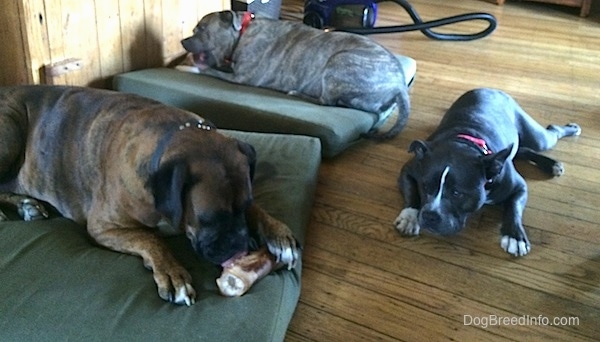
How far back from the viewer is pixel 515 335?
7.11 feet

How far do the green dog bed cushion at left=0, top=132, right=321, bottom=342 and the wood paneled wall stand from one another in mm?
1119

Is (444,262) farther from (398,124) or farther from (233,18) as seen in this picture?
(233,18)

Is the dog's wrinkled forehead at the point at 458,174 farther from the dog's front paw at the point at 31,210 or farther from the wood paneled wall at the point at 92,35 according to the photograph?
the wood paneled wall at the point at 92,35

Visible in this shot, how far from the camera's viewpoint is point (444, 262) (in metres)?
2.55

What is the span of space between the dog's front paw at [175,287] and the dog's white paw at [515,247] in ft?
4.37

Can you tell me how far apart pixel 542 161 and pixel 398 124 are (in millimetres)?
806

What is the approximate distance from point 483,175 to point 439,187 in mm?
187

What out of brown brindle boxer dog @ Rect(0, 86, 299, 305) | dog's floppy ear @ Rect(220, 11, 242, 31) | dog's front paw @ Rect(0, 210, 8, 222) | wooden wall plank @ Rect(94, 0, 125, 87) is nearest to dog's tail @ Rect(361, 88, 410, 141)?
dog's floppy ear @ Rect(220, 11, 242, 31)

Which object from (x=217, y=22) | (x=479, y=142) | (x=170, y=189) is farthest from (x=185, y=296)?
(x=217, y=22)

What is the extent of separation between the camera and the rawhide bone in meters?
2.04

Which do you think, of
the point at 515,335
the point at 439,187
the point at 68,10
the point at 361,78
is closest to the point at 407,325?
the point at 515,335

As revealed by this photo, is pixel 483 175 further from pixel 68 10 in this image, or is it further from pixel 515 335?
pixel 68 10

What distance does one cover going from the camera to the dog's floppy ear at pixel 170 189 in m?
1.90

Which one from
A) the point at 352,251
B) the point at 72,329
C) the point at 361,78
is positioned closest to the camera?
the point at 72,329
